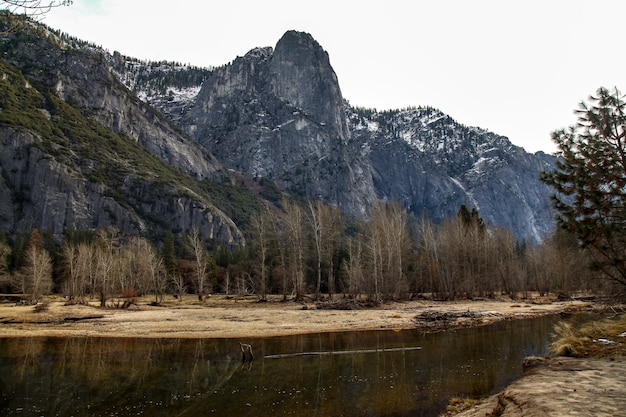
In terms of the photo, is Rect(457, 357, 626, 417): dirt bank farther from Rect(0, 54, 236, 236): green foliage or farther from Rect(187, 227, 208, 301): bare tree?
Rect(0, 54, 236, 236): green foliage

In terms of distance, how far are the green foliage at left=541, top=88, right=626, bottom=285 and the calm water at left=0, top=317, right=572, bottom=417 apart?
644cm

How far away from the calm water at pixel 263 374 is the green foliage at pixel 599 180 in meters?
6.44

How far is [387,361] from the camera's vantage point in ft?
65.7

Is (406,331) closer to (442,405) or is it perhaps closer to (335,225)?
(442,405)

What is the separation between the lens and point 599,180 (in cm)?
1497

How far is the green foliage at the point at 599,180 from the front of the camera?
1466cm

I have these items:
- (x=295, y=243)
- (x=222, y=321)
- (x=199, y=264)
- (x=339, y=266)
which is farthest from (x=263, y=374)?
(x=339, y=266)

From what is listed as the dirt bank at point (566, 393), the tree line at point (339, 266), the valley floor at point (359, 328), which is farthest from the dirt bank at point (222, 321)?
the dirt bank at point (566, 393)

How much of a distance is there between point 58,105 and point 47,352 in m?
182

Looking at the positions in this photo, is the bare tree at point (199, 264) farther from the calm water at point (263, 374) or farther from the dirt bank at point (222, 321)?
the calm water at point (263, 374)

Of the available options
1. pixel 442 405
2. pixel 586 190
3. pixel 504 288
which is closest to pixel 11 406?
pixel 442 405

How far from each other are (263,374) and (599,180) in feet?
49.6

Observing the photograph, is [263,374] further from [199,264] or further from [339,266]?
[339,266]

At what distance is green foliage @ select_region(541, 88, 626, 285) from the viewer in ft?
48.1
